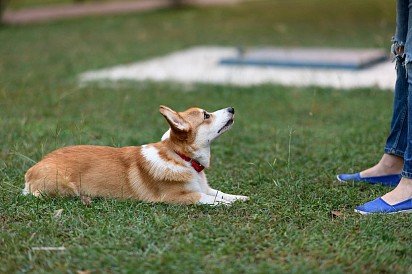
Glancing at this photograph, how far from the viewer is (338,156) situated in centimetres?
590

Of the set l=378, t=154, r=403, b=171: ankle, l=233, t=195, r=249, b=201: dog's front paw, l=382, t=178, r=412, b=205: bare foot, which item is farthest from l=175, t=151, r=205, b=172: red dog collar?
l=378, t=154, r=403, b=171: ankle

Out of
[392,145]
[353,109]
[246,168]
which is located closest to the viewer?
[392,145]

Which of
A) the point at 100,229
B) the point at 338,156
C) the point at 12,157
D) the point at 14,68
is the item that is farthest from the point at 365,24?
the point at 100,229

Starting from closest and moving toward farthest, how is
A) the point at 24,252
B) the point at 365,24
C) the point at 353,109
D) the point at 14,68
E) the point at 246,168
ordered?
the point at 24,252
the point at 246,168
the point at 353,109
the point at 14,68
the point at 365,24

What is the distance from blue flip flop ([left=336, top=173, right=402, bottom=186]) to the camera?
5076mm

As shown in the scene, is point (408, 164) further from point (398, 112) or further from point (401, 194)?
point (398, 112)

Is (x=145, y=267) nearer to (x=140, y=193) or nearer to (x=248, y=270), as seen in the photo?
(x=248, y=270)

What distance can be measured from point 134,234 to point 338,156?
241 centimetres

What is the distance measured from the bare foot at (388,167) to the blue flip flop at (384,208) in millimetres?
675

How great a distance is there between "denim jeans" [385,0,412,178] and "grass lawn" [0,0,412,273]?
0.33m

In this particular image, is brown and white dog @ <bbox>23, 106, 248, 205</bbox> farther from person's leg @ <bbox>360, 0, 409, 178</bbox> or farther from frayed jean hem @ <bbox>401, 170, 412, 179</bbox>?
person's leg @ <bbox>360, 0, 409, 178</bbox>

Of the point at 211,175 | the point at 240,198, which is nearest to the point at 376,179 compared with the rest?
the point at 240,198

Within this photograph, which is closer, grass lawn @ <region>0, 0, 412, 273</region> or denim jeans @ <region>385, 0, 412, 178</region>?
grass lawn @ <region>0, 0, 412, 273</region>

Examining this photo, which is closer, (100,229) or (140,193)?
(100,229)
